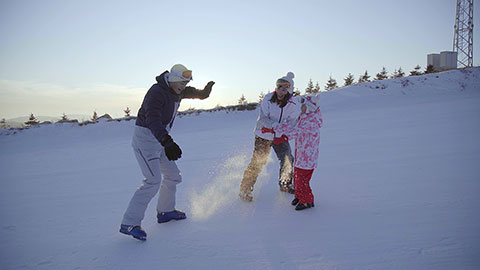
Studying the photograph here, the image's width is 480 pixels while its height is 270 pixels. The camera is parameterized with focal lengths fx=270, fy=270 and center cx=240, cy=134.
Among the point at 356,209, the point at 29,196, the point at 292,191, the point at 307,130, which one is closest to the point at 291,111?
the point at 307,130

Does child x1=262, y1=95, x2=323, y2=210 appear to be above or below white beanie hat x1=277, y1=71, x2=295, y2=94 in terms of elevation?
below

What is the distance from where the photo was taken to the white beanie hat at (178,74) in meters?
3.19

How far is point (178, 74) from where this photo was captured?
3.19m

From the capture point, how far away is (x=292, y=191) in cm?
422

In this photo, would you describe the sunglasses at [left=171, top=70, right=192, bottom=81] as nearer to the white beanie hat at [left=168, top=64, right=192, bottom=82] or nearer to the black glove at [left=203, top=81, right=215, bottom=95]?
the white beanie hat at [left=168, top=64, right=192, bottom=82]

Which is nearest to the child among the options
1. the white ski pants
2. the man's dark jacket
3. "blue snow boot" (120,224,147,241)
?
the man's dark jacket

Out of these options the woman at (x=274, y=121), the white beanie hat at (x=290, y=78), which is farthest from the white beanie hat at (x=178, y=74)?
the white beanie hat at (x=290, y=78)

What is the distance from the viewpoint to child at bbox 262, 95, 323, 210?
3564 mm

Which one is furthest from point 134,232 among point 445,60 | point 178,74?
point 445,60

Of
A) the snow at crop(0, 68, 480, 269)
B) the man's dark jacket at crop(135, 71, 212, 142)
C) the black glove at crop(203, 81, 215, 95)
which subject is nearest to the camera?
the snow at crop(0, 68, 480, 269)

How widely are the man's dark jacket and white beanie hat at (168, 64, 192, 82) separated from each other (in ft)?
0.34

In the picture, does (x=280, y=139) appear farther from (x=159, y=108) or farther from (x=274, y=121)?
(x=159, y=108)

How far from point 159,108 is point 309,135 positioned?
1945 mm

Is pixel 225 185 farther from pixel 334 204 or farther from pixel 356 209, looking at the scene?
pixel 356 209
